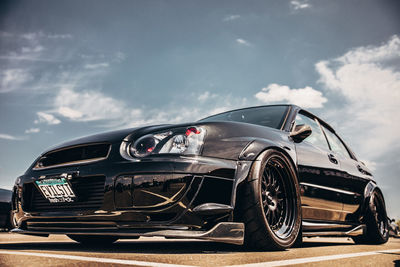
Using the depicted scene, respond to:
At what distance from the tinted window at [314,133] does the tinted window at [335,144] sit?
0.76ft

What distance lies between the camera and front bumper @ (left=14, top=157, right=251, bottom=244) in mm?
2483

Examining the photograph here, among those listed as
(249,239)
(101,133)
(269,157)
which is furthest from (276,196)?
(101,133)

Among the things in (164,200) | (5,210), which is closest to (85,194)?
(164,200)

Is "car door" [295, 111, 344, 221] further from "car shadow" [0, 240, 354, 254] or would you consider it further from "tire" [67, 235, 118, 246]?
"tire" [67, 235, 118, 246]

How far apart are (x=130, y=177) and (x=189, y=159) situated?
42 cm

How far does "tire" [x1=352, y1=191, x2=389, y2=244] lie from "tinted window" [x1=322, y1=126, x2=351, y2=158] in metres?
0.69

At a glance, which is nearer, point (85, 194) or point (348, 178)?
point (85, 194)

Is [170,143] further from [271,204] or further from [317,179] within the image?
[317,179]

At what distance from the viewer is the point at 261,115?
13.5 feet

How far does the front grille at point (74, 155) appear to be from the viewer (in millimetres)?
2920

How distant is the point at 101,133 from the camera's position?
326 centimetres

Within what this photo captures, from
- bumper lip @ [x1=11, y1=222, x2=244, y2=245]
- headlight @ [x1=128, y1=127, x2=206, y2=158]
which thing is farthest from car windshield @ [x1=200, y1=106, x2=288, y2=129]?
bumper lip @ [x1=11, y1=222, x2=244, y2=245]

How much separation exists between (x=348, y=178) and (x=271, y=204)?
6.20 ft

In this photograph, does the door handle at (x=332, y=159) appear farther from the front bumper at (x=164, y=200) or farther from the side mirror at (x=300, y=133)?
the front bumper at (x=164, y=200)
